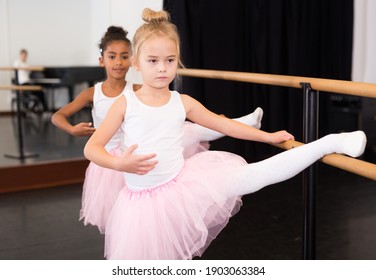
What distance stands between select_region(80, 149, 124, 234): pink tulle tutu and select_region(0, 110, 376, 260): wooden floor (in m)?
0.71

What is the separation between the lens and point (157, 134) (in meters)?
1.53

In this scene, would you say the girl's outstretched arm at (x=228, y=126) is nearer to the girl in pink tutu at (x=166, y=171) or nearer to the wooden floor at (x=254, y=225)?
the girl in pink tutu at (x=166, y=171)

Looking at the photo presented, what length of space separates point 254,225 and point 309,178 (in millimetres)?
1479

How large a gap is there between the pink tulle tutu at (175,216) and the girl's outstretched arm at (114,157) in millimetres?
188

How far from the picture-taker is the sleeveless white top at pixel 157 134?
152 centimetres

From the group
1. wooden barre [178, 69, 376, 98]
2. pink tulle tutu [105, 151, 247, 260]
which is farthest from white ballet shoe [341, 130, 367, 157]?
pink tulle tutu [105, 151, 247, 260]

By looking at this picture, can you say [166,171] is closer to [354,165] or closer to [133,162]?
[133,162]

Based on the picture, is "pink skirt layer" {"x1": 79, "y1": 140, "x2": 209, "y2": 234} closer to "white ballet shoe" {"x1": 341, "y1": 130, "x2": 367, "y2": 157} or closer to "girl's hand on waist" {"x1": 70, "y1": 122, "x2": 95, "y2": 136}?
"girl's hand on waist" {"x1": 70, "y1": 122, "x2": 95, "y2": 136}

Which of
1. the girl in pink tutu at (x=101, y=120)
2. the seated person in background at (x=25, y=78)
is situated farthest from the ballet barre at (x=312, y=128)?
the seated person in background at (x=25, y=78)

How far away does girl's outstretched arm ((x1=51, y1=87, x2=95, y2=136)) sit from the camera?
6.07 feet

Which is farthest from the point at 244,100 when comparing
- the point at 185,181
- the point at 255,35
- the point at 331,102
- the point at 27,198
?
the point at 185,181

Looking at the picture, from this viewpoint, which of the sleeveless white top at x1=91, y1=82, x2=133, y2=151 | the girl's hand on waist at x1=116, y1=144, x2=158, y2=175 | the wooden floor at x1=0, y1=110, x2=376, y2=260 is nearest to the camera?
the girl's hand on waist at x1=116, y1=144, x2=158, y2=175
